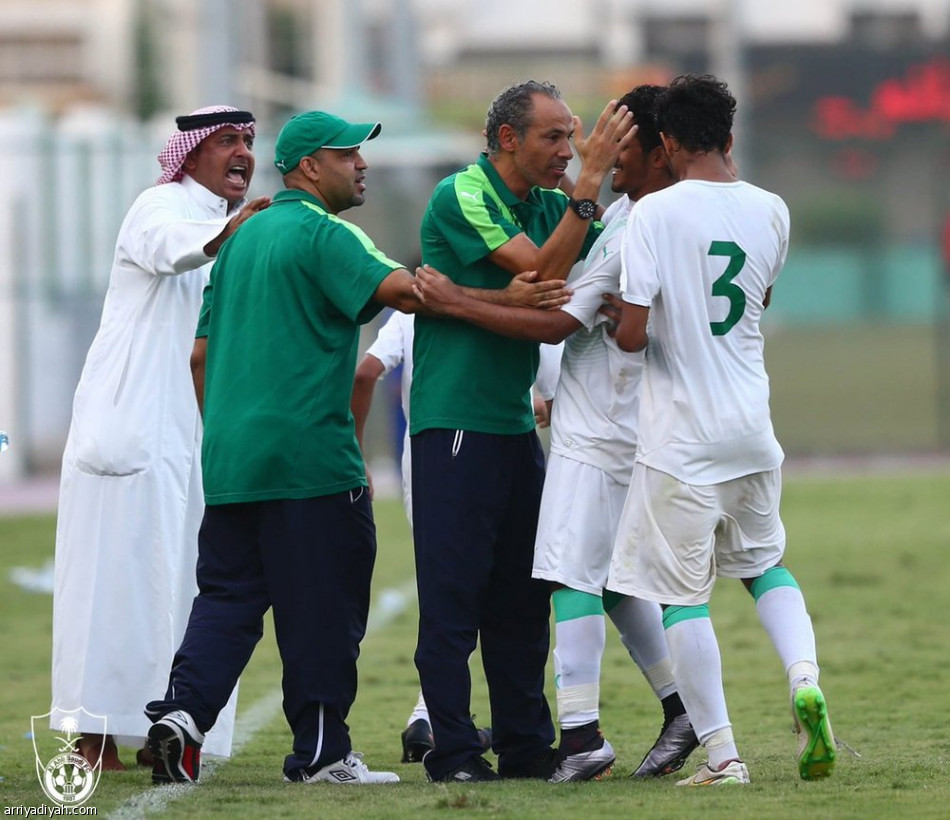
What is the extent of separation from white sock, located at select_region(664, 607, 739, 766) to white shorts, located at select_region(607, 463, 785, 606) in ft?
0.28

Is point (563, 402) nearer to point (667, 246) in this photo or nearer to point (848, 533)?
point (667, 246)

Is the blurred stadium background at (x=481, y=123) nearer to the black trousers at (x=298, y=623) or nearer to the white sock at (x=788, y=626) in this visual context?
the black trousers at (x=298, y=623)

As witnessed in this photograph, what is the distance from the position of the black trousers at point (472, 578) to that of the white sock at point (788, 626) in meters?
0.70

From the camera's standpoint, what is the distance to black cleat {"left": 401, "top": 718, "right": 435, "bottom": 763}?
6355 mm

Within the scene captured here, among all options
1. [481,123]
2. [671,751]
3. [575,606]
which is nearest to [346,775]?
[575,606]

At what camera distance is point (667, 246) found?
17.5 ft

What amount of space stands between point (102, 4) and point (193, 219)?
85.3 meters

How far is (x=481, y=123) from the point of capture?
53781mm

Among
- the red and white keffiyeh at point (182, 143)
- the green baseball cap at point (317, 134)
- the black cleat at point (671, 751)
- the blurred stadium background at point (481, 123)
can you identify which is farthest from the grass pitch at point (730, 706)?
the blurred stadium background at point (481, 123)

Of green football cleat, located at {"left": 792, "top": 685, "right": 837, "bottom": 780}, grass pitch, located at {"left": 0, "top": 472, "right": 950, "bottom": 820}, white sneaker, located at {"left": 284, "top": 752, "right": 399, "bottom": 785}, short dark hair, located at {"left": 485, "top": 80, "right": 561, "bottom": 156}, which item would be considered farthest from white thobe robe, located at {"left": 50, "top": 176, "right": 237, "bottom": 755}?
green football cleat, located at {"left": 792, "top": 685, "right": 837, "bottom": 780}

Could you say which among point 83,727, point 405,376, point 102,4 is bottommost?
point 83,727

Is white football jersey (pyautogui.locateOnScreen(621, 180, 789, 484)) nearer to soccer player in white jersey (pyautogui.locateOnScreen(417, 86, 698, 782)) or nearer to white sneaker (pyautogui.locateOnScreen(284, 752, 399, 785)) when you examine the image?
soccer player in white jersey (pyautogui.locateOnScreen(417, 86, 698, 782))

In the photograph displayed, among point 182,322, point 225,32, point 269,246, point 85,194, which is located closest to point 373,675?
point 182,322

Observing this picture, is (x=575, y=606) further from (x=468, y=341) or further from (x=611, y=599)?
(x=468, y=341)
